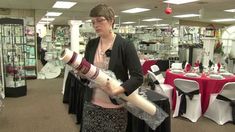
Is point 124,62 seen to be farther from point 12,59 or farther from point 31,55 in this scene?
point 31,55

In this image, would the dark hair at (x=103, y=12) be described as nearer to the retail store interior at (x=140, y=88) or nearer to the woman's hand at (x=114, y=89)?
the woman's hand at (x=114, y=89)

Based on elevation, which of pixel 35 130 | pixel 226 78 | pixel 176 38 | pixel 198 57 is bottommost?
pixel 35 130

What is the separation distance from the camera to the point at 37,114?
4.43 m

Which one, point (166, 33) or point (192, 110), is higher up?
point (166, 33)

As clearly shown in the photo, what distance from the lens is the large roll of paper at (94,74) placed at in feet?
3.72

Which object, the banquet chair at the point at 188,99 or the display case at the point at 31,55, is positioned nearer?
the banquet chair at the point at 188,99

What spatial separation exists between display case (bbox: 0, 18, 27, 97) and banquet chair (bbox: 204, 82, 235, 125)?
4.16 m

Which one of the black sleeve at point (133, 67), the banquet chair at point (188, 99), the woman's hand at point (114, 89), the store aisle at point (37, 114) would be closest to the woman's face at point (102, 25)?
the black sleeve at point (133, 67)

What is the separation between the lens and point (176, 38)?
344 inches

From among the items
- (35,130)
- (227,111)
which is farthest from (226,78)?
(35,130)

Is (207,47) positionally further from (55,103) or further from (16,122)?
(16,122)

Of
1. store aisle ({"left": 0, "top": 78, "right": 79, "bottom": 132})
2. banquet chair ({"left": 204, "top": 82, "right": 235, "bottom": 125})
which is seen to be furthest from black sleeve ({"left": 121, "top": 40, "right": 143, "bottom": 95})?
banquet chair ({"left": 204, "top": 82, "right": 235, "bottom": 125})

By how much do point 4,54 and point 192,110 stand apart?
423cm

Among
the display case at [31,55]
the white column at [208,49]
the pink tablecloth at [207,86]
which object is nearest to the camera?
the pink tablecloth at [207,86]
